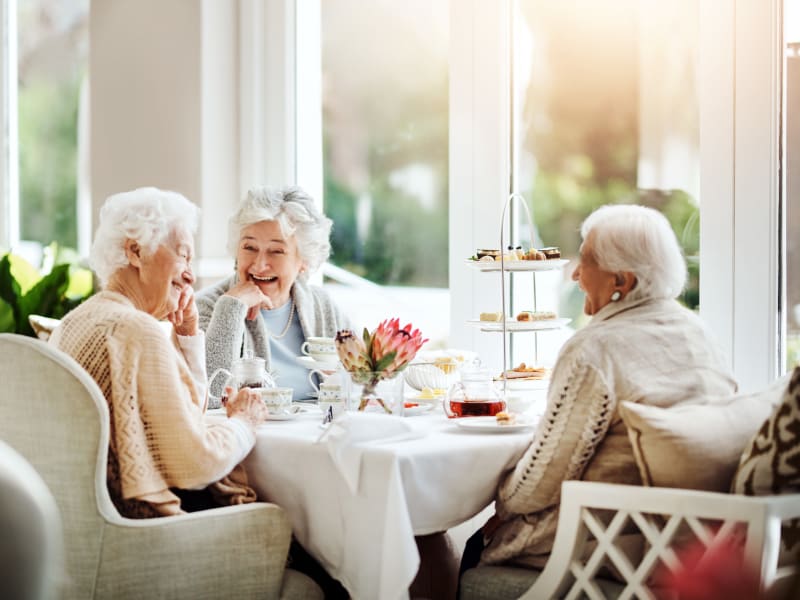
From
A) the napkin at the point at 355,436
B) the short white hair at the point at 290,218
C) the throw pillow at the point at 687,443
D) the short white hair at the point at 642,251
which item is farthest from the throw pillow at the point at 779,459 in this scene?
the short white hair at the point at 290,218

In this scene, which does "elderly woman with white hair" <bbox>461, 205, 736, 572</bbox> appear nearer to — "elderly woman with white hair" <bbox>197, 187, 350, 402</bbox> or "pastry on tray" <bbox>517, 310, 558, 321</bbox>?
"pastry on tray" <bbox>517, 310, 558, 321</bbox>

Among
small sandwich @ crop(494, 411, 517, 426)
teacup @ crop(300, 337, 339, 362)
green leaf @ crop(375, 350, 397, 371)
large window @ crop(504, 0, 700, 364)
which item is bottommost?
small sandwich @ crop(494, 411, 517, 426)

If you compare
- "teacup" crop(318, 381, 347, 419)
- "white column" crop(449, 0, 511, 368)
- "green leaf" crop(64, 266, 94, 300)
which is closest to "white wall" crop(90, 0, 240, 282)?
"green leaf" crop(64, 266, 94, 300)

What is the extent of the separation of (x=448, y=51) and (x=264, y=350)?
4.24 feet

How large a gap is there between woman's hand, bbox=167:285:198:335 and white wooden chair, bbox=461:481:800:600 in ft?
3.42

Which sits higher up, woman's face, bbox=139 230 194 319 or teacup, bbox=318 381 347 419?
woman's face, bbox=139 230 194 319

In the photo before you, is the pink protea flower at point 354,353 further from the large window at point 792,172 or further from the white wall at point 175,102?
the white wall at point 175,102

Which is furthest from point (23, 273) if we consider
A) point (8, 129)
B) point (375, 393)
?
point (375, 393)

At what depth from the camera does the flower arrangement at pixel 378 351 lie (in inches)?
95.7

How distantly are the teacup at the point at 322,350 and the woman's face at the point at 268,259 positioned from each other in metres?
0.32

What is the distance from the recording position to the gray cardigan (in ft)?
10.1

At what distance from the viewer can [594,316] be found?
2357 millimetres

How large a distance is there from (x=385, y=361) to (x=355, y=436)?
0.98 ft

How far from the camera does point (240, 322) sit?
3121 millimetres
